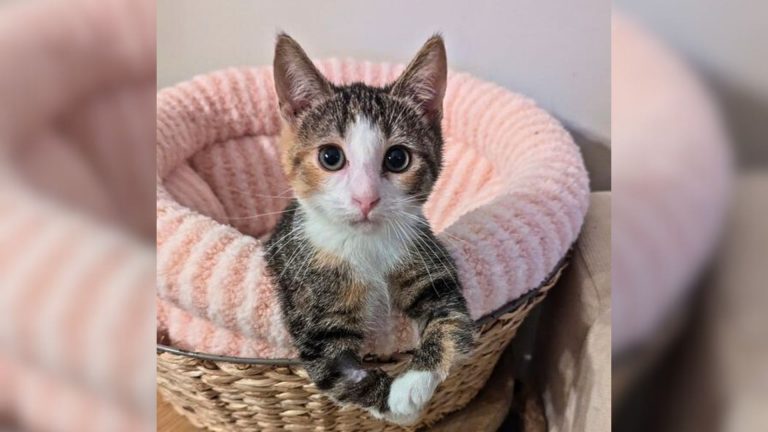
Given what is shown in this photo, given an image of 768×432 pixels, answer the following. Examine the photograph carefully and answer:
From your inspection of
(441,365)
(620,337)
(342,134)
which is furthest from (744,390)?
(342,134)

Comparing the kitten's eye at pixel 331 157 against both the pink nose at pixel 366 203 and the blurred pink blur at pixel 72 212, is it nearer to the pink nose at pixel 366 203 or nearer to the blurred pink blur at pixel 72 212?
the pink nose at pixel 366 203

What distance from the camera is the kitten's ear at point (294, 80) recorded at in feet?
1.54

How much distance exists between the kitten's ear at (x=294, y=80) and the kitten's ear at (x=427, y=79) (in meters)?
0.06

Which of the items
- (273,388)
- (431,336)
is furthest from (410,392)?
(273,388)

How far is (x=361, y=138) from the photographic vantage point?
471 mm

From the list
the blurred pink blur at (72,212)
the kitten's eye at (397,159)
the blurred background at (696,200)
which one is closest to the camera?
the blurred pink blur at (72,212)

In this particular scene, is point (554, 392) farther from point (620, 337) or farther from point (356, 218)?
point (356, 218)

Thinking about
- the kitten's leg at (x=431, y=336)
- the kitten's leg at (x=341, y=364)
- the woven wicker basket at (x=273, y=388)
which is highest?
the kitten's leg at (x=431, y=336)

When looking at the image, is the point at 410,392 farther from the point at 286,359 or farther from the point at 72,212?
the point at 72,212

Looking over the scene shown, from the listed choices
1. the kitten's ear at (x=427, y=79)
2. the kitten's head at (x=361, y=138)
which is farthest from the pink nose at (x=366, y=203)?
the kitten's ear at (x=427, y=79)

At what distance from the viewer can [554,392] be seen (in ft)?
2.39

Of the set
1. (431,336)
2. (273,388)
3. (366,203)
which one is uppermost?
(366,203)

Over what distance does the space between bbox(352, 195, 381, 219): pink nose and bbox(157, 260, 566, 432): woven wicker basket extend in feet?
0.45

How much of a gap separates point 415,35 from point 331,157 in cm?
16
